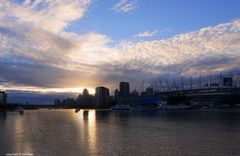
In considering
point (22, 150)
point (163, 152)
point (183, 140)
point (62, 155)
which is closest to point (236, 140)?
point (183, 140)

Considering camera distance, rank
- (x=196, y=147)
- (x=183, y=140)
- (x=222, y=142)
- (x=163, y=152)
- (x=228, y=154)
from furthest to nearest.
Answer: (x=183, y=140), (x=222, y=142), (x=196, y=147), (x=163, y=152), (x=228, y=154)

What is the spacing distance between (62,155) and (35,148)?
6755mm

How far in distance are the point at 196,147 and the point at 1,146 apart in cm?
2454

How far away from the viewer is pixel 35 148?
41.2 metres

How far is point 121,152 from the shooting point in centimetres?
3778

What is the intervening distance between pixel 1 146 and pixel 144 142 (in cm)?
1897

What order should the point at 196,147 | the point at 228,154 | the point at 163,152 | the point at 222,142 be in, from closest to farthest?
the point at 228,154
the point at 163,152
the point at 196,147
the point at 222,142

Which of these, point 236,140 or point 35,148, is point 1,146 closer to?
point 35,148

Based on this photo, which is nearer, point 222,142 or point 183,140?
point 222,142

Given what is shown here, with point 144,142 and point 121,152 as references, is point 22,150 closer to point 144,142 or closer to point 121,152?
point 121,152

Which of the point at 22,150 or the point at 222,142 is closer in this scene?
the point at 22,150

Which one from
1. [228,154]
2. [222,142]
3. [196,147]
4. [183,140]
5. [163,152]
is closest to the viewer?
[228,154]

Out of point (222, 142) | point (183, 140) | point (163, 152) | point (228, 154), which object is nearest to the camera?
point (228, 154)

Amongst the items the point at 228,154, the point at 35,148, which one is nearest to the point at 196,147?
the point at 228,154
